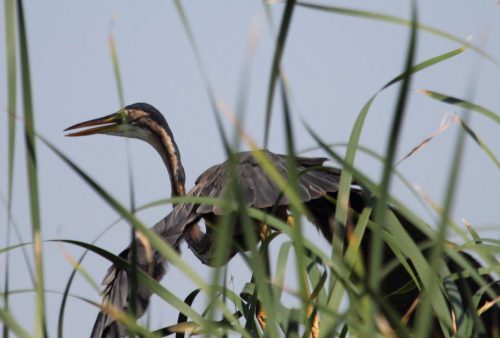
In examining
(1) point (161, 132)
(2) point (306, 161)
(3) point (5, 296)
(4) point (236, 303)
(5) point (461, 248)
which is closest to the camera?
(3) point (5, 296)

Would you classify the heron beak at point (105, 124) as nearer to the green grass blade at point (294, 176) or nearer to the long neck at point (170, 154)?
the long neck at point (170, 154)

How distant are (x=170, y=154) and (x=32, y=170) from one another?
5.41m

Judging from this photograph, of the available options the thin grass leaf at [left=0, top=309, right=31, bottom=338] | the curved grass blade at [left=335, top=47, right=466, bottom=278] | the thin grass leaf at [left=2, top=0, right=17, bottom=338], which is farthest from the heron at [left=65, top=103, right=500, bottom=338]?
the thin grass leaf at [left=2, top=0, right=17, bottom=338]

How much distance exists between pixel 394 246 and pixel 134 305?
0.91 metres

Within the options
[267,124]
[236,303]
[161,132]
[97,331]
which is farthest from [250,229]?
[161,132]

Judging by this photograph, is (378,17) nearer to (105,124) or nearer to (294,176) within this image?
(294,176)

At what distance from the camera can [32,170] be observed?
54.0 inches

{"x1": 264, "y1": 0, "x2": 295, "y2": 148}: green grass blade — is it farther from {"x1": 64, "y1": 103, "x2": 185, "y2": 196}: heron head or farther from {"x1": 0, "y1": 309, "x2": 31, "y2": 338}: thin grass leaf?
{"x1": 64, "y1": 103, "x2": 185, "y2": 196}: heron head

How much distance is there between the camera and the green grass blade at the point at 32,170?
4.31ft

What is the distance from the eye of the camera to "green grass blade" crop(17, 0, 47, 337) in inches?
51.7

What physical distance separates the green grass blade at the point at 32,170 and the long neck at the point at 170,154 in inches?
194

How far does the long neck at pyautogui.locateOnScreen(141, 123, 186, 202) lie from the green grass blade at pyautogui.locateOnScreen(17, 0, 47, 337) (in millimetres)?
4927

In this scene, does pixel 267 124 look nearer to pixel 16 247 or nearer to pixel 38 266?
pixel 38 266

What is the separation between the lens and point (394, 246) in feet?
7.02
